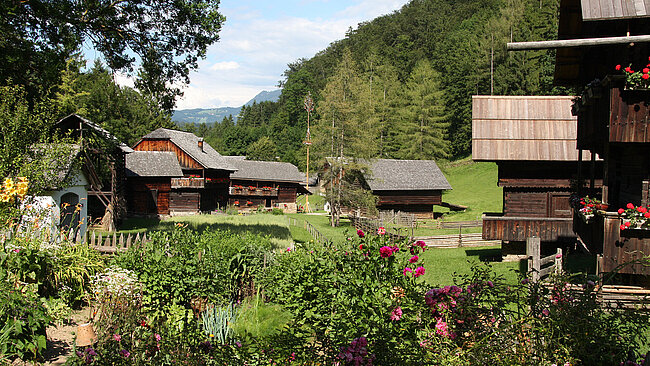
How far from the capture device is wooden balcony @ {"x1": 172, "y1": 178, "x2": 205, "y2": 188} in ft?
149

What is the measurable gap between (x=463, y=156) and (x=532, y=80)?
1399 centimetres

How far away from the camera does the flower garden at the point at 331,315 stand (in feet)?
16.6

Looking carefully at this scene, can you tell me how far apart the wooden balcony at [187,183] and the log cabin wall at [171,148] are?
5.54ft

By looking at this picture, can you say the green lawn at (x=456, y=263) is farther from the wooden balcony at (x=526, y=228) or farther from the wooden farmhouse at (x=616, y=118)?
the wooden farmhouse at (x=616, y=118)

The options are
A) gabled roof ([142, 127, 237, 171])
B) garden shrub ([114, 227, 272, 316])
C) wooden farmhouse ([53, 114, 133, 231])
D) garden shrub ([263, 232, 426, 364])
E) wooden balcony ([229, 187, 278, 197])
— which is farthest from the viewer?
wooden balcony ([229, 187, 278, 197])

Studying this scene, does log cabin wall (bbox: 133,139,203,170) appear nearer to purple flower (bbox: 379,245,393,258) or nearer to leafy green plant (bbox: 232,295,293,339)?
leafy green plant (bbox: 232,295,293,339)

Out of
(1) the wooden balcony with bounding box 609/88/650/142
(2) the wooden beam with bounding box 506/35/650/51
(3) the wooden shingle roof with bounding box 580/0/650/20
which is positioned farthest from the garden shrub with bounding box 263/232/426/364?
(3) the wooden shingle roof with bounding box 580/0/650/20

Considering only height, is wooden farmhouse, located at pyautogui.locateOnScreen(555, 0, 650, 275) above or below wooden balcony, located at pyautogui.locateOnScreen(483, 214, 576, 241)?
above

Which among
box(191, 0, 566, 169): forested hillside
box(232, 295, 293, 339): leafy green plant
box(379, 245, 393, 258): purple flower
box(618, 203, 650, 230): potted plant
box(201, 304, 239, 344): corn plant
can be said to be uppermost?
box(191, 0, 566, 169): forested hillside

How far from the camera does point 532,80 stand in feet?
196

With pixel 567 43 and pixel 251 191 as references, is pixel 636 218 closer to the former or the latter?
pixel 567 43

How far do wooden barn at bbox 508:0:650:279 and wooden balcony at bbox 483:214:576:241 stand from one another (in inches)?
237

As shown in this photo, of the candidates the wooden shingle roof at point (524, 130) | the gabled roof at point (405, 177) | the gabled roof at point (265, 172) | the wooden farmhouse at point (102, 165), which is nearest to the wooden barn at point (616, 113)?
the wooden shingle roof at point (524, 130)

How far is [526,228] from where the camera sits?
19625 millimetres
